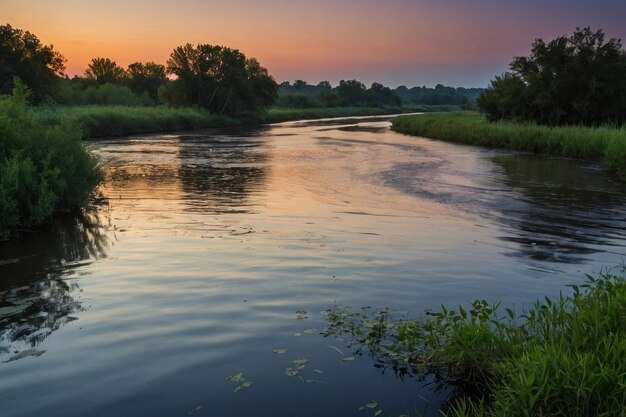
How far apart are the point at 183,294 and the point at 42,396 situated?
3.17m

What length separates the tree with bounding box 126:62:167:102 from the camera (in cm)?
11781

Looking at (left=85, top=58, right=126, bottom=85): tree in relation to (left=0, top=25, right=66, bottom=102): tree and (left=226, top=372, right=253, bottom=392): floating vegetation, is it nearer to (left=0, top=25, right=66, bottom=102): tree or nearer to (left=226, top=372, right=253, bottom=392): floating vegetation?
(left=0, top=25, right=66, bottom=102): tree

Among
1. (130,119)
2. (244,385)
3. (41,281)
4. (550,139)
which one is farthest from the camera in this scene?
(130,119)

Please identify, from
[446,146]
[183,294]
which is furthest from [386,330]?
[446,146]

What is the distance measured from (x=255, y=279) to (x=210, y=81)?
80.2 meters

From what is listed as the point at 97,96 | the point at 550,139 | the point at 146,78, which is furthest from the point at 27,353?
the point at 146,78

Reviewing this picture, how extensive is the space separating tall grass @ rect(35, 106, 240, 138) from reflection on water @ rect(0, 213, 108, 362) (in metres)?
31.0

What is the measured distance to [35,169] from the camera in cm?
1336

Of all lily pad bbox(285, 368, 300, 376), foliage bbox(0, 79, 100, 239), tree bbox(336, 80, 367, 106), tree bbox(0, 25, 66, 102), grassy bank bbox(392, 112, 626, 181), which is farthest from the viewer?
tree bbox(336, 80, 367, 106)

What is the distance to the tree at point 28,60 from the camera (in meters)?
62.9

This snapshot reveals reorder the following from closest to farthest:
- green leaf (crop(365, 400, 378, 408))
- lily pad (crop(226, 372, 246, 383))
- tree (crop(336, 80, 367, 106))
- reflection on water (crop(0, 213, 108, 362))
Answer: green leaf (crop(365, 400, 378, 408)) → lily pad (crop(226, 372, 246, 383)) → reflection on water (crop(0, 213, 108, 362)) → tree (crop(336, 80, 367, 106))

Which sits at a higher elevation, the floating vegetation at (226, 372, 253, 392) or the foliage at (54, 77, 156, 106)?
the foliage at (54, 77, 156, 106)

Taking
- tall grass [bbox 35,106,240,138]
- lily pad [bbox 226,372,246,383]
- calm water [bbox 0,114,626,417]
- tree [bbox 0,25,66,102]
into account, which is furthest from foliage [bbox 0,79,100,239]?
tree [bbox 0,25,66,102]

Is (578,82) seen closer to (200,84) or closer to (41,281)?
(41,281)
